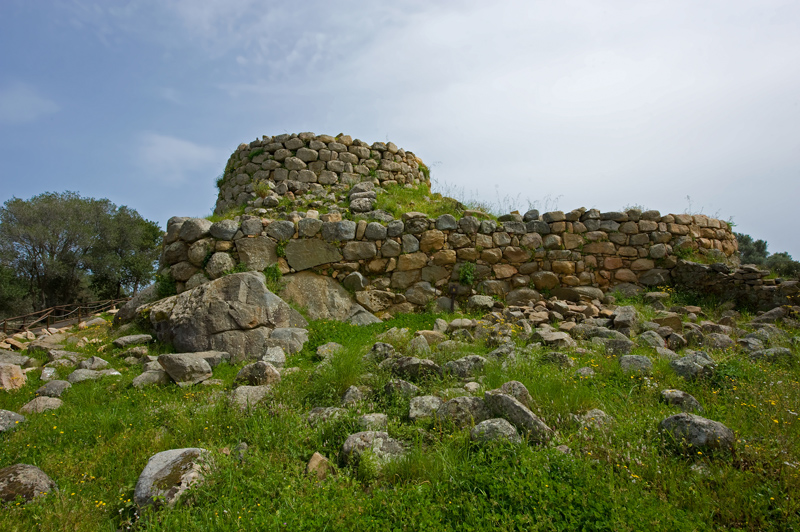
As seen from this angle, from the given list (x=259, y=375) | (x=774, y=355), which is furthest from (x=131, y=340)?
(x=774, y=355)

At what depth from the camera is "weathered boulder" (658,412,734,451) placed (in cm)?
320

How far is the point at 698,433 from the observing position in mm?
3258

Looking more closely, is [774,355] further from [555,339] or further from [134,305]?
[134,305]

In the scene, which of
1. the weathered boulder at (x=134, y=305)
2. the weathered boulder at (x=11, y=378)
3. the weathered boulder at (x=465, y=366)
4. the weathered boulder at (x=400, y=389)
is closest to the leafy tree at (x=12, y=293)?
the weathered boulder at (x=134, y=305)

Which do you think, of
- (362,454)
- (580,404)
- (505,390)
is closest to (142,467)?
(362,454)

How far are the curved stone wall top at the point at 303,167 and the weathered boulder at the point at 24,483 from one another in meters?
8.38

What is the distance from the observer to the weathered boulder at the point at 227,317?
6.63 meters

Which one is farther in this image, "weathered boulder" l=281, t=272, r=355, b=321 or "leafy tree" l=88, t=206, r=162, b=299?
"leafy tree" l=88, t=206, r=162, b=299

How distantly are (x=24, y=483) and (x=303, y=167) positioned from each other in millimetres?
9694

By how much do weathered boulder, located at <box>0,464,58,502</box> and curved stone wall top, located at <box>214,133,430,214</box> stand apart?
8.38 metres

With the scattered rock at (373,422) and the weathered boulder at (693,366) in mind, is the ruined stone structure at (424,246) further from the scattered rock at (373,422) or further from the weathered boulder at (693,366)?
the scattered rock at (373,422)

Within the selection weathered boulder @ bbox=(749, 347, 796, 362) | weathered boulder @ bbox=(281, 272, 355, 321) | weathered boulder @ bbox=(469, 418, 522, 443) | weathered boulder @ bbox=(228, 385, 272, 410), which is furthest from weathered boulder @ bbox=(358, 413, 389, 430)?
weathered boulder @ bbox=(749, 347, 796, 362)

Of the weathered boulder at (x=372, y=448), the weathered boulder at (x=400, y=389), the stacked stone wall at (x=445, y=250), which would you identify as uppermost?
the stacked stone wall at (x=445, y=250)

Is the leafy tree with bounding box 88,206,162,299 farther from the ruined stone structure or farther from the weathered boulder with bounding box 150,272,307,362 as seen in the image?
the weathered boulder with bounding box 150,272,307,362
